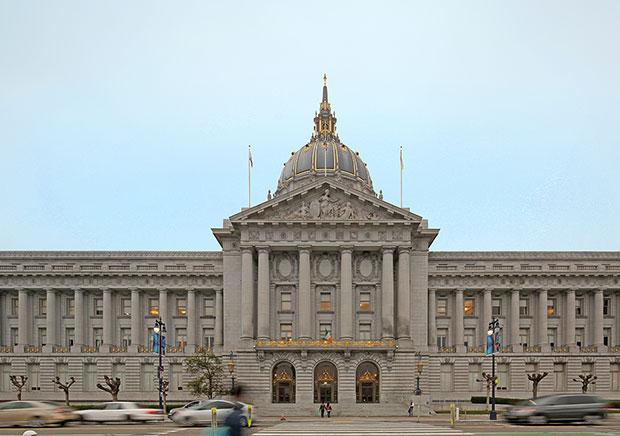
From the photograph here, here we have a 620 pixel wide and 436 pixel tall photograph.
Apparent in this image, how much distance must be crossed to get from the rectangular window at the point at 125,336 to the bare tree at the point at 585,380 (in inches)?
2247

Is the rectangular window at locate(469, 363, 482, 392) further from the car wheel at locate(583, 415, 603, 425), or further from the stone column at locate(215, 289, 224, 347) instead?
the car wheel at locate(583, 415, 603, 425)

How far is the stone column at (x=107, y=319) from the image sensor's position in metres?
96.8

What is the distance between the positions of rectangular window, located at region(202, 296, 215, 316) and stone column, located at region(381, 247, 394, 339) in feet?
78.6

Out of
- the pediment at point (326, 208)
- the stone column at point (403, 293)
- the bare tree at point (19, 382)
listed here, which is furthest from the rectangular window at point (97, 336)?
the stone column at point (403, 293)

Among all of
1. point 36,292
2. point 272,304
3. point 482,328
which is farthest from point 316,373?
point 36,292

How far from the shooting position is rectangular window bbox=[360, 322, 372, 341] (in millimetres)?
91312

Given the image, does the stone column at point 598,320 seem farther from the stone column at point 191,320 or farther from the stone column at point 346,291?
the stone column at point 191,320

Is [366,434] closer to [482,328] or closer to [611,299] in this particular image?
[482,328]

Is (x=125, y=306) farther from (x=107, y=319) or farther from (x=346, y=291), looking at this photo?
(x=346, y=291)

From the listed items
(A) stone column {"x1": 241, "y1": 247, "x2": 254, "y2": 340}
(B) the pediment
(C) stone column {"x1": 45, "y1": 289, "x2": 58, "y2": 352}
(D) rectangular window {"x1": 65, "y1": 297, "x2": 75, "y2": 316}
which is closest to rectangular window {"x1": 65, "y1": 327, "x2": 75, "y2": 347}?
(C) stone column {"x1": 45, "y1": 289, "x2": 58, "y2": 352}

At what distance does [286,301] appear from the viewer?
299ft

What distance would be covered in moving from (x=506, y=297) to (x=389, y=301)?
1959 cm

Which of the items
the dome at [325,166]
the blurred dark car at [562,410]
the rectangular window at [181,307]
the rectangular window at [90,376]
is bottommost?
the rectangular window at [90,376]

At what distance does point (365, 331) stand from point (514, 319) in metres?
20.3
